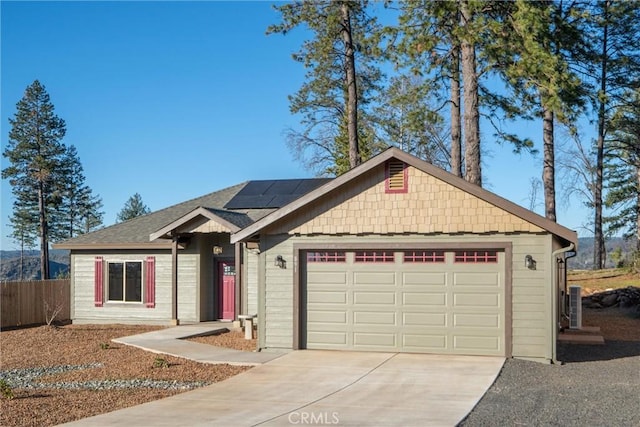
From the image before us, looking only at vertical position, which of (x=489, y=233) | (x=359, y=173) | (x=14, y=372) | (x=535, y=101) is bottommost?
(x=14, y=372)

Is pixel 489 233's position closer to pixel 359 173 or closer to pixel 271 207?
pixel 359 173

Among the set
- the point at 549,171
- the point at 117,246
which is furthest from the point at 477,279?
the point at 549,171

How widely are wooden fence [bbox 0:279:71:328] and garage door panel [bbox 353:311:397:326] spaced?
444 inches

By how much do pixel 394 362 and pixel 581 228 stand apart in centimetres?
3777

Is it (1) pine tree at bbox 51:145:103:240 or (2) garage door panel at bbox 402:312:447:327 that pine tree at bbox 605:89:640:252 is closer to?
(2) garage door panel at bbox 402:312:447:327

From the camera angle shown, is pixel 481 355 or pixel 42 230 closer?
pixel 481 355

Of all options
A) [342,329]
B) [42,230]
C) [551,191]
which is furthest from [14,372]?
[42,230]

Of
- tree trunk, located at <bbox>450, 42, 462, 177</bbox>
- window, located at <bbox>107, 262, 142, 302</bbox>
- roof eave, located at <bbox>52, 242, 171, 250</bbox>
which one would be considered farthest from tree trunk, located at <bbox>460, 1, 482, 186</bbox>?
window, located at <bbox>107, 262, 142, 302</bbox>

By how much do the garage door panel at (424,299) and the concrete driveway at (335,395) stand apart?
44.7 inches

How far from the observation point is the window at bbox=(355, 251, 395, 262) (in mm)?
13898

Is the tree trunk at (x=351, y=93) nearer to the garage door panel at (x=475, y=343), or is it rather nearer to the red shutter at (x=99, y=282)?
the red shutter at (x=99, y=282)

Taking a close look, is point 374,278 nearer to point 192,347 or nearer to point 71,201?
point 192,347

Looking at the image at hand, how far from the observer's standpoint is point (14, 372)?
12.5 m

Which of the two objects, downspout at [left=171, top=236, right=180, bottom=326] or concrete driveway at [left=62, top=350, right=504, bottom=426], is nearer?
concrete driveway at [left=62, top=350, right=504, bottom=426]
